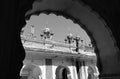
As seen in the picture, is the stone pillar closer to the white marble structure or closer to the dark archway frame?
the white marble structure

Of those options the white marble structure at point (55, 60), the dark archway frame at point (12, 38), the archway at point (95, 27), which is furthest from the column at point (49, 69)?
the dark archway frame at point (12, 38)

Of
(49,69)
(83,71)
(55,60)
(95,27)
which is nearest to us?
(95,27)

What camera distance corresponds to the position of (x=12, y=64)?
124 cm

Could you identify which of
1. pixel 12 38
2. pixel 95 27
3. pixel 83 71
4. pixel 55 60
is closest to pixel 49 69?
pixel 55 60

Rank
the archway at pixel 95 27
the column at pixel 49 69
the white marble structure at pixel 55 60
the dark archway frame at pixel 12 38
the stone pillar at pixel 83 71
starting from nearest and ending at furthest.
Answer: the dark archway frame at pixel 12 38 → the archway at pixel 95 27 → the white marble structure at pixel 55 60 → the column at pixel 49 69 → the stone pillar at pixel 83 71

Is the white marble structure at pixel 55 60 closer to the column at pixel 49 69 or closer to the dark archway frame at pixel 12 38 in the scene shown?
the column at pixel 49 69

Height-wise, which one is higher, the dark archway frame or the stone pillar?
the dark archway frame

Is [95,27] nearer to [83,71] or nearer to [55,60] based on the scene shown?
[55,60]

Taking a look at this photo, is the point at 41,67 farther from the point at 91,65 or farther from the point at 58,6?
the point at 58,6

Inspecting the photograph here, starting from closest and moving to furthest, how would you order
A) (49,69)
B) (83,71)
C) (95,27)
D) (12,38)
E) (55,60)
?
1. (12,38)
2. (95,27)
3. (49,69)
4. (55,60)
5. (83,71)

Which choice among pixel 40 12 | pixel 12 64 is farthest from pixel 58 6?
pixel 12 64

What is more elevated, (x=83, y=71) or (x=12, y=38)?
(x=12, y=38)

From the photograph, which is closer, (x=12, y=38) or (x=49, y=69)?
(x=12, y=38)

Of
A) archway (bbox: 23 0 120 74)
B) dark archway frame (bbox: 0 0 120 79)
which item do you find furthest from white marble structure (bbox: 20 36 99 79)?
dark archway frame (bbox: 0 0 120 79)
